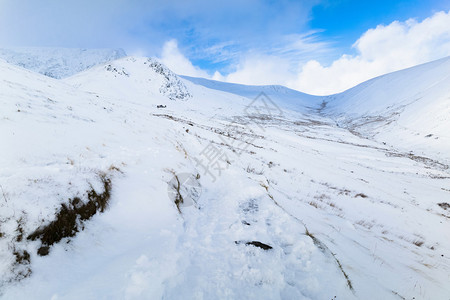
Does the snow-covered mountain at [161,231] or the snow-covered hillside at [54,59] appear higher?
the snow-covered hillside at [54,59]

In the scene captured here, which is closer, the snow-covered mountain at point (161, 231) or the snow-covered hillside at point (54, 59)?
the snow-covered mountain at point (161, 231)

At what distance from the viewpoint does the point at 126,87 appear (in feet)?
138

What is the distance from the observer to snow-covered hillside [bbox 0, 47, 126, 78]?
11200cm

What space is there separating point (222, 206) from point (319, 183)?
7117 millimetres

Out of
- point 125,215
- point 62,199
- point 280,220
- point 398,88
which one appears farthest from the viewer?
point 398,88

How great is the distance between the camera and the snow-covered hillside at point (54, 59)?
112m

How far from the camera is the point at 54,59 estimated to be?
396 ft

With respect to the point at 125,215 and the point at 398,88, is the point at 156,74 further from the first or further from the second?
the point at 398,88

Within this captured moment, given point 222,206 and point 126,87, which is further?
point 126,87

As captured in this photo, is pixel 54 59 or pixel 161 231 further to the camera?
pixel 54 59

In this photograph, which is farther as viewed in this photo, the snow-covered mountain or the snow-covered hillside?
the snow-covered hillside

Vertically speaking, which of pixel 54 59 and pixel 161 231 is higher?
pixel 54 59

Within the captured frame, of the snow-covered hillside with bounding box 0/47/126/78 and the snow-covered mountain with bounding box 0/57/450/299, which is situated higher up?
the snow-covered hillside with bounding box 0/47/126/78

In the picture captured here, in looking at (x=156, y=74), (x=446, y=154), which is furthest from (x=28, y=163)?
(x=156, y=74)
